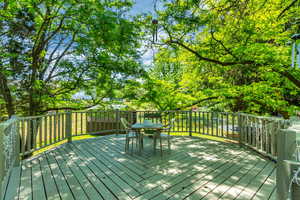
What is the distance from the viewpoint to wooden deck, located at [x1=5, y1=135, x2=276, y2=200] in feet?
7.64

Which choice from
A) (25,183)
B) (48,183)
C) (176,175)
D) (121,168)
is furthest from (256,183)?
(25,183)

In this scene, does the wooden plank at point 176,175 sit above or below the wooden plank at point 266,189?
above

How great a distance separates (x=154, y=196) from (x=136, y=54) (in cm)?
413

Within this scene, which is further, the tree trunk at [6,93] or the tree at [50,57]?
the tree trunk at [6,93]

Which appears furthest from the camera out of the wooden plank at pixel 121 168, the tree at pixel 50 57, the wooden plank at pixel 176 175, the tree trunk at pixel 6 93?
the tree trunk at pixel 6 93

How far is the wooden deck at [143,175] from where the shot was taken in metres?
2.33

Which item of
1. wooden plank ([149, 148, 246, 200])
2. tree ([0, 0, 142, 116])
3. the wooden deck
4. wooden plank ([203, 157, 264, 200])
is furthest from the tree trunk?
wooden plank ([203, 157, 264, 200])

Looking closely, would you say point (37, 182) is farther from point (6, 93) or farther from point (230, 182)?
point (6, 93)

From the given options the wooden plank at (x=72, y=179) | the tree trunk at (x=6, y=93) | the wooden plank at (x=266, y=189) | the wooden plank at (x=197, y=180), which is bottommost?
the wooden plank at (x=266, y=189)

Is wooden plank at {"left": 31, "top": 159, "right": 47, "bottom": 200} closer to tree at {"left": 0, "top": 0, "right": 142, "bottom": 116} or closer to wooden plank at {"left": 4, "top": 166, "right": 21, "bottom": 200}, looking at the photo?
wooden plank at {"left": 4, "top": 166, "right": 21, "bottom": 200}

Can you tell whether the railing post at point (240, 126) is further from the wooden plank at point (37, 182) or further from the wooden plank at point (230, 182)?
the wooden plank at point (37, 182)

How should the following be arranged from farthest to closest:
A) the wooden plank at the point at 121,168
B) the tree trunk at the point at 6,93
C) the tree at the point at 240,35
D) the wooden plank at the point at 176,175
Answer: the tree trunk at the point at 6,93
the tree at the point at 240,35
the wooden plank at the point at 121,168
the wooden plank at the point at 176,175

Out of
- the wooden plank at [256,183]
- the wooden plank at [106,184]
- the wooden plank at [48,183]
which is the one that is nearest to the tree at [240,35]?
Answer: the wooden plank at [256,183]

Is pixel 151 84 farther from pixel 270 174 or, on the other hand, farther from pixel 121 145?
pixel 270 174
